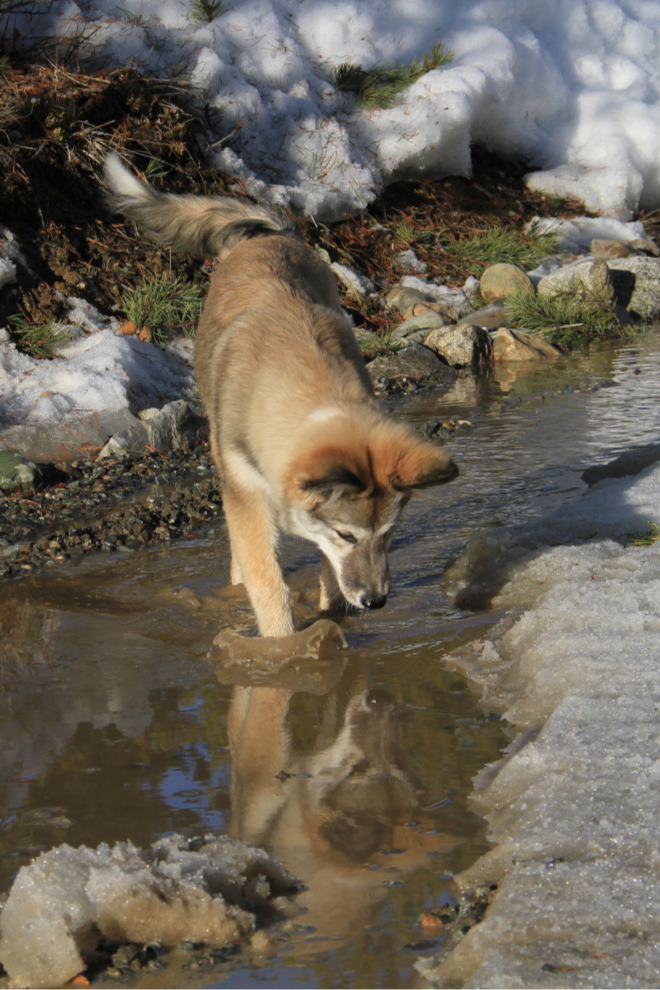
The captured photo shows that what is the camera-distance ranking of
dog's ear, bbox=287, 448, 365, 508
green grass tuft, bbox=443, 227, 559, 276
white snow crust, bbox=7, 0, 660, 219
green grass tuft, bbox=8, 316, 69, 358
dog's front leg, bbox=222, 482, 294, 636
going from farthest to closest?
green grass tuft, bbox=443, 227, 559, 276, white snow crust, bbox=7, 0, 660, 219, green grass tuft, bbox=8, 316, 69, 358, dog's front leg, bbox=222, 482, 294, 636, dog's ear, bbox=287, 448, 365, 508

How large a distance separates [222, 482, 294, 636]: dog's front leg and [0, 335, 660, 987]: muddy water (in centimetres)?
19

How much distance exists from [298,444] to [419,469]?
0.49 m

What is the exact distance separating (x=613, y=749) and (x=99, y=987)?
1367 millimetres

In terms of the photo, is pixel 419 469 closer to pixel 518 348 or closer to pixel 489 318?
pixel 518 348

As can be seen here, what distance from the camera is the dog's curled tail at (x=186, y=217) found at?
5828mm

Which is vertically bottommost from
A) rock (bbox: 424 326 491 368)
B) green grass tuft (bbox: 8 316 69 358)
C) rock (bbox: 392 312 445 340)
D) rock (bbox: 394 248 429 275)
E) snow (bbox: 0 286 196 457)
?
rock (bbox: 424 326 491 368)

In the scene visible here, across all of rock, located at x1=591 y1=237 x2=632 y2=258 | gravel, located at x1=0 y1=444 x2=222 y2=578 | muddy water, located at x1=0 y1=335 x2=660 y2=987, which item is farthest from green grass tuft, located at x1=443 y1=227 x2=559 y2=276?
muddy water, located at x1=0 y1=335 x2=660 y2=987

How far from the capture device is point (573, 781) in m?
2.36

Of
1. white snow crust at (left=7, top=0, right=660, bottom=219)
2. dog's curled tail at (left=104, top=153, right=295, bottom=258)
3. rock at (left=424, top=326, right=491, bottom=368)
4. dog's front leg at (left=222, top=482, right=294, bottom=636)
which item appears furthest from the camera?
white snow crust at (left=7, top=0, right=660, bottom=219)

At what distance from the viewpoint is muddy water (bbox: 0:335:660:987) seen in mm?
2141

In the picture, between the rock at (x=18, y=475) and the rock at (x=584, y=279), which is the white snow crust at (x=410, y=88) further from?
the rock at (x=18, y=475)

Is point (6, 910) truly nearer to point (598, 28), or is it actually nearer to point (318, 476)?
point (318, 476)

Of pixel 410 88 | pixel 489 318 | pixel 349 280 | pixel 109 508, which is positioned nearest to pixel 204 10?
pixel 410 88

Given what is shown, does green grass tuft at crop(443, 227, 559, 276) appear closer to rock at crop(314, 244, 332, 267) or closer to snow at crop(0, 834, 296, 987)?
rock at crop(314, 244, 332, 267)
